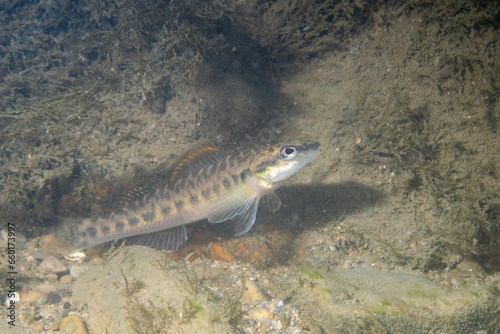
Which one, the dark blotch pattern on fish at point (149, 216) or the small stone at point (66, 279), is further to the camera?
A: the small stone at point (66, 279)

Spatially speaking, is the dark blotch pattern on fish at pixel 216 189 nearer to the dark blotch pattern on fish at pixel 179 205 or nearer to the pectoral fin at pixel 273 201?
the dark blotch pattern on fish at pixel 179 205

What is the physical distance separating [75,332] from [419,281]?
13.4 feet

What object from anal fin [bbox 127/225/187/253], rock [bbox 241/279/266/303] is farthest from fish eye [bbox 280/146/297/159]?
anal fin [bbox 127/225/187/253]

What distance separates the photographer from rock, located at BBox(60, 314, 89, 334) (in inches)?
120

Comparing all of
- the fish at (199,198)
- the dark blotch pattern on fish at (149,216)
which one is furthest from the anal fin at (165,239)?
the dark blotch pattern on fish at (149,216)

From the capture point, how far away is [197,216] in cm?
386

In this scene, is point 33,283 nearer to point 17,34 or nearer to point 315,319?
point 315,319

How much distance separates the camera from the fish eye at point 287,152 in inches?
133

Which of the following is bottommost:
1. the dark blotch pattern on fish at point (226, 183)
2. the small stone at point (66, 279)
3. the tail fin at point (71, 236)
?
the small stone at point (66, 279)

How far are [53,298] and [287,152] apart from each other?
3.89 metres

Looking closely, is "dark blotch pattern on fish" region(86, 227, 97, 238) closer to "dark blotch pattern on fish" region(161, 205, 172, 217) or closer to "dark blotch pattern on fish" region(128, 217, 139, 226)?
"dark blotch pattern on fish" region(128, 217, 139, 226)

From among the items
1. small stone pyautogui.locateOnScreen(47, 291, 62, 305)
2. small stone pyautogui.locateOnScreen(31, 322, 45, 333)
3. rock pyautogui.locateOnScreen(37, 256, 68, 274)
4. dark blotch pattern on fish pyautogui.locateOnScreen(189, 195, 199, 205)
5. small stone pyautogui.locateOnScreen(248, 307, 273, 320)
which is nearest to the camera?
small stone pyautogui.locateOnScreen(248, 307, 273, 320)

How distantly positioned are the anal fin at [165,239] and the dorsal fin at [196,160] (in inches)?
31.2

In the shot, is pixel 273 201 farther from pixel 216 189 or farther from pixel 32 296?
pixel 32 296
